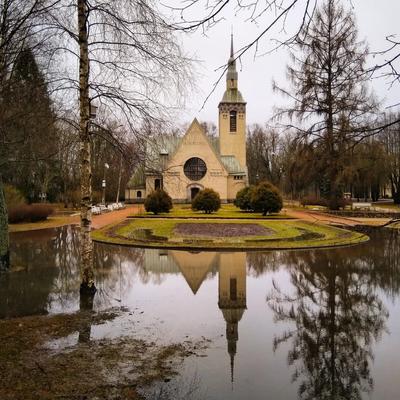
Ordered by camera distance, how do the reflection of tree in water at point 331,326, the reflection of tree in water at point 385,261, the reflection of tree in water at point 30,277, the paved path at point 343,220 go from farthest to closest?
the paved path at point 343,220 < the reflection of tree in water at point 385,261 < the reflection of tree in water at point 30,277 < the reflection of tree in water at point 331,326

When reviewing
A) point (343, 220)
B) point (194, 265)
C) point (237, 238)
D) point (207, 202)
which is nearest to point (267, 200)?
point (207, 202)

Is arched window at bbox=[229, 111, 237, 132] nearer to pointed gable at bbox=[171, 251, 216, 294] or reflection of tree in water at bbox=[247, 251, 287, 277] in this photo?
reflection of tree in water at bbox=[247, 251, 287, 277]

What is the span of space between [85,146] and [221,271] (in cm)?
538

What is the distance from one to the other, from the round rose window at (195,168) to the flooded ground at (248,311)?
37.2m

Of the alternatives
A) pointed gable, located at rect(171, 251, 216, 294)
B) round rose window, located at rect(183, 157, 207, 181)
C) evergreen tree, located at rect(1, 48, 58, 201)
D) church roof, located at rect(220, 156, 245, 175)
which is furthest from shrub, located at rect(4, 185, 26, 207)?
church roof, located at rect(220, 156, 245, 175)

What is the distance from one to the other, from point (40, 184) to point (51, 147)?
30198 millimetres

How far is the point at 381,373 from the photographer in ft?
18.4

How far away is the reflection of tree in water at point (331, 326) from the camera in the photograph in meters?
5.39

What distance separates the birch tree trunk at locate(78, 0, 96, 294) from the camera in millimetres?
9250

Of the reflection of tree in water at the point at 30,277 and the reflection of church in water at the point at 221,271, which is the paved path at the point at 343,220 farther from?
the reflection of tree in water at the point at 30,277

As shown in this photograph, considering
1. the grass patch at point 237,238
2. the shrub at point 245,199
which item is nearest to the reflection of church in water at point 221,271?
the grass patch at point 237,238

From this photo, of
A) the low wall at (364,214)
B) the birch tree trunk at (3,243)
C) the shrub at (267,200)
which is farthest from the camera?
the low wall at (364,214)

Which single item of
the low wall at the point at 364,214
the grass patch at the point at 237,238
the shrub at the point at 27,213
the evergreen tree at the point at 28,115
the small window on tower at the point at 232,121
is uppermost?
the small window on tower at the point at 232,121

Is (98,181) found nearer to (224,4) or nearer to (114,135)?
(114,135)
